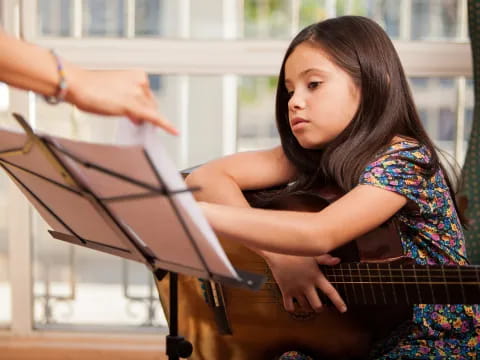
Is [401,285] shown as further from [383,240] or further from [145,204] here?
[145,204]

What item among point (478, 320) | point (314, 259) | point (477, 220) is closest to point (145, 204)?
point (314, 259)

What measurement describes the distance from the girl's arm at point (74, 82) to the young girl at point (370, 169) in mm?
348

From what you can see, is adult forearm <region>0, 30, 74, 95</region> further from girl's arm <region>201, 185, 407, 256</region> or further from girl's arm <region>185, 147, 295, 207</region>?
girl's arm <region>185, 147, 295, 207</region>

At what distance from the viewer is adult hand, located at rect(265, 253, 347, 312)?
132 cm

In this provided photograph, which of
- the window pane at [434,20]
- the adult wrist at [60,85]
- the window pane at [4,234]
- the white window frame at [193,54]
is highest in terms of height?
the window pane at [434,20]

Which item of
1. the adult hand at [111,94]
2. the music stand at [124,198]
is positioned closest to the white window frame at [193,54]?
the music stand at [124,198]

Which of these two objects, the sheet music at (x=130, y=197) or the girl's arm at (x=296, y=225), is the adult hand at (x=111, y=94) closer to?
the sheet music at (x=130, y=197)

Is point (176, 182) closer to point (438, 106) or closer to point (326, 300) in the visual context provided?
point (326, 300)

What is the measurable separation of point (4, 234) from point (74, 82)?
160 cm

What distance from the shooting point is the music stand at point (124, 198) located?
86 cm

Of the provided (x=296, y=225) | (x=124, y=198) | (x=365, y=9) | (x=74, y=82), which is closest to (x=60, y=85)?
(x=74, y=82)

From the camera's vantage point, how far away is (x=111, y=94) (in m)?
0.91

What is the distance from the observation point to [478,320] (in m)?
1.36

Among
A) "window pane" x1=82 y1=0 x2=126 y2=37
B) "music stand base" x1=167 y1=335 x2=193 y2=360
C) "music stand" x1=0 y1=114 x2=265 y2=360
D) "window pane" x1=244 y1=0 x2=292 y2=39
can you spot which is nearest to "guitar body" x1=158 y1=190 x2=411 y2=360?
"music stand base" x1=167 y1=335 x2=193 y2=360
